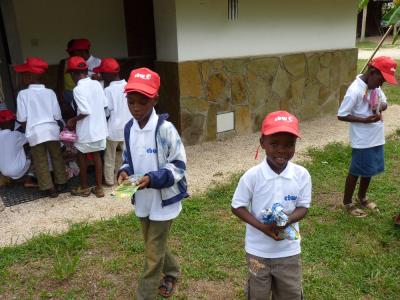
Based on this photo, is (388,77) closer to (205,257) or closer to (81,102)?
(205,257)

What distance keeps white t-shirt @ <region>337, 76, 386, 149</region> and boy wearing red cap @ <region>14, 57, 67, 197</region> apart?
2948 millimetres

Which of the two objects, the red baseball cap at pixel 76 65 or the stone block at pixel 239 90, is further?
the stone block at pixel 239 90

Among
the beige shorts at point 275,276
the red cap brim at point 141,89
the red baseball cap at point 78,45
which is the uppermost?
the red baseball cap at point 78,45

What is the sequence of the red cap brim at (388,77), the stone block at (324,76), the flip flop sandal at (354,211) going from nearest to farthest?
the red cap brim at (388,77), the flip flop sandal at (354,211), the stone block at (324,76)

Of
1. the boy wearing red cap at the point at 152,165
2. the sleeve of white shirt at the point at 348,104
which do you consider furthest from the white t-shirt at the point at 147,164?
the sleeve of white shirt at the point at 348,104

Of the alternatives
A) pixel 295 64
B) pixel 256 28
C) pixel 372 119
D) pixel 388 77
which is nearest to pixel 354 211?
pixel 372 119

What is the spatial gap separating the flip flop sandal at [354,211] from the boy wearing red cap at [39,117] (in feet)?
10.3

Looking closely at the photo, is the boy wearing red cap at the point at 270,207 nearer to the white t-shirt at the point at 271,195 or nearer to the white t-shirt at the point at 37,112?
the white t-shirt at the point at 271,195

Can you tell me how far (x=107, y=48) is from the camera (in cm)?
670

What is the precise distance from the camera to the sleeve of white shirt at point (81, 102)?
415 centimetres

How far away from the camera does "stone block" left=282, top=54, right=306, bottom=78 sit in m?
6.95

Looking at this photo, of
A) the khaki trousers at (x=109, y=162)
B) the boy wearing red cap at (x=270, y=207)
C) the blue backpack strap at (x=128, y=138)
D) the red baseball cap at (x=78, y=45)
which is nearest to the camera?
the boy wearing red cap at (x=270, y=207)

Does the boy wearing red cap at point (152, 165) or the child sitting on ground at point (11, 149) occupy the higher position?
the boy wearing red cap at point (152, 165)

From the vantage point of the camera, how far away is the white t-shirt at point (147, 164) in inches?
94.0
